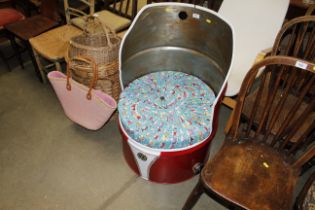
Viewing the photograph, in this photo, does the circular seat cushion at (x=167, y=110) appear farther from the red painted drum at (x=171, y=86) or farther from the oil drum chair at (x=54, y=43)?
the oil drum chair at (x=54, y=43)

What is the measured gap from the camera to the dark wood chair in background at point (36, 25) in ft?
6.31

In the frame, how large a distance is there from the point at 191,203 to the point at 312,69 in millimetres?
796

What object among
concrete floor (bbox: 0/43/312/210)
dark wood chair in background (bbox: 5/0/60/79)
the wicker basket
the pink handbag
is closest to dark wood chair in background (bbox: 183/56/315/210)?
concrete floor (bbox: 0/43/312/210)

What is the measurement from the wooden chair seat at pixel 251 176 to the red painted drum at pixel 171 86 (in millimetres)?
179

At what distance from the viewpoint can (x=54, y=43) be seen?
1.83 m

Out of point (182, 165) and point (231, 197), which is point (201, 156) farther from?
point (231, 197)

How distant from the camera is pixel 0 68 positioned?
2250mm

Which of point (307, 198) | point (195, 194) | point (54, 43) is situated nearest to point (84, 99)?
point (54, 43)

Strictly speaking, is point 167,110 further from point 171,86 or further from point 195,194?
point 195,194

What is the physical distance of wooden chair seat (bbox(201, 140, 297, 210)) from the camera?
3.24ft

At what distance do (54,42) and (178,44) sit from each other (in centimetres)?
96

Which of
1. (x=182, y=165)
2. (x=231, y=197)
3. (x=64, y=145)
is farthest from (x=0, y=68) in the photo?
(x=231, y=197)

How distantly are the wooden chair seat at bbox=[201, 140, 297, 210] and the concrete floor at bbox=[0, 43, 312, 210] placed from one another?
442mm

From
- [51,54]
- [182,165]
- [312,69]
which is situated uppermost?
[312,69]
